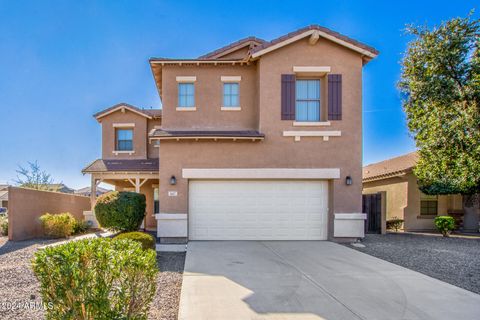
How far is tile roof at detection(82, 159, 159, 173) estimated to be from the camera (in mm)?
15297

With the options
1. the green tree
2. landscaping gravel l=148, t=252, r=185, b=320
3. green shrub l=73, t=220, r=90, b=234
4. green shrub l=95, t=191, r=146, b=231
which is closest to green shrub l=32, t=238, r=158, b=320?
landscaping gravel l=148, t=252, r=185, b=320

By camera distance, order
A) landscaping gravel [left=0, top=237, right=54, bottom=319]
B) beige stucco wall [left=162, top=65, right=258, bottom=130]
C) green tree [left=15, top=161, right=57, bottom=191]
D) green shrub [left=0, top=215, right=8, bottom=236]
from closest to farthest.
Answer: landscaping gravel [left=0, top=237, right=54, bottom=319]
beige stucco wall [left=162, top=65, right=258, bottom=130]
green shrub [left=0, top=215, right=8, bottom=236]
green tree [left=15, top=161, right=57, bottom=191]

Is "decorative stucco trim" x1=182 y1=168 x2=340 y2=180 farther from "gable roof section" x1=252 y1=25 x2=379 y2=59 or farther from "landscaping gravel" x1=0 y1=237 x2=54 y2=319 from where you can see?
"landscaping gravel" x1=0 y1=237 x2=54 y2=319

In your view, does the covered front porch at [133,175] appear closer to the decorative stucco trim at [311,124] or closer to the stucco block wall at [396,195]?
the decorative stucco trim at [311,124]

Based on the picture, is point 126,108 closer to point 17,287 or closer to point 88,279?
point 17,287

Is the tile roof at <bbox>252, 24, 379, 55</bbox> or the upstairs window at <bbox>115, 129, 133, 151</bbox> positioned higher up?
the tile roof at <bbox>252, 24, 379, 55</bbox>

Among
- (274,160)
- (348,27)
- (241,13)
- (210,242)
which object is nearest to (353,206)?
(274,160)

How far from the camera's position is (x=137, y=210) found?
1173 cm

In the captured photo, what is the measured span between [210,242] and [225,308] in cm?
614

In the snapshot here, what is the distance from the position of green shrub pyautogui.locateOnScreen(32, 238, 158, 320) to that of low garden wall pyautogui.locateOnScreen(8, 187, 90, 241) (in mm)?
10146

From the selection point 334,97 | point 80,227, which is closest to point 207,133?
point 334,97

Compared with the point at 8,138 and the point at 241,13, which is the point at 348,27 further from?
the point at 8,138

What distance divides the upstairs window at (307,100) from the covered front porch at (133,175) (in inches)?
291

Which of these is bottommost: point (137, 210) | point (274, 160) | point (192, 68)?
point (137, 210)
